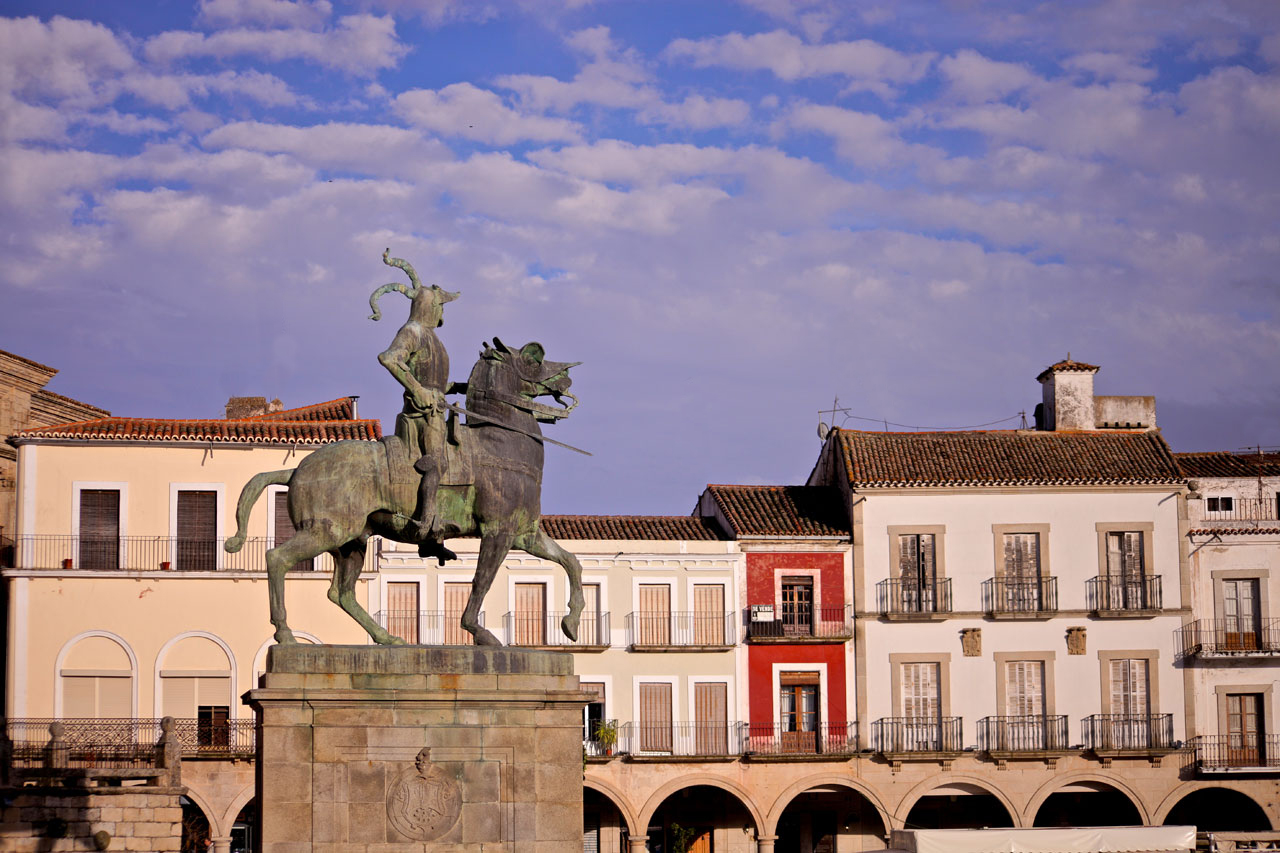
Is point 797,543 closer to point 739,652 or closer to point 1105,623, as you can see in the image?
point 739,652

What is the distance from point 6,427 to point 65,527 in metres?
5.12

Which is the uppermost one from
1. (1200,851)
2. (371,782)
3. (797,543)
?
(797,543)

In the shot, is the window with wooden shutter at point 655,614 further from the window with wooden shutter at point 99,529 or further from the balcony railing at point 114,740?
the window with wooden shutter at point 99,529


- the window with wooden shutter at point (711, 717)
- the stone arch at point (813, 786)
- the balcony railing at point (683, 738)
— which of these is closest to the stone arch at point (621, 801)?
the balcony railing at point (683, 738)

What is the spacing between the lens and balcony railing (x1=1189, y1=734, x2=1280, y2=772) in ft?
163

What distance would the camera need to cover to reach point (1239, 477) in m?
51.8

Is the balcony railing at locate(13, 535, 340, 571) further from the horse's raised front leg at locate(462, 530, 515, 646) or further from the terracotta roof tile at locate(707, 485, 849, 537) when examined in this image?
the horse's raised front leg at locate(462, 530, 515, 646)

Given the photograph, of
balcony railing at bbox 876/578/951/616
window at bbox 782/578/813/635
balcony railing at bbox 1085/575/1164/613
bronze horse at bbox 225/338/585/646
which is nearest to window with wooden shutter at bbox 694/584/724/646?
window at bbox 782/578/813/635

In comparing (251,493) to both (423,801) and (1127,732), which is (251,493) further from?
(1127,732)

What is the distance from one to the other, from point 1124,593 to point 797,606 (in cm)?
907

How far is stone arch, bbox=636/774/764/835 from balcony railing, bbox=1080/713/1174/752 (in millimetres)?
9152

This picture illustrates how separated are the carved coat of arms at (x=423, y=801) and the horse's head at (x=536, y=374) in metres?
3.36

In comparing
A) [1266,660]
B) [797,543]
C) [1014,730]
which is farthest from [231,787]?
[1266,660]

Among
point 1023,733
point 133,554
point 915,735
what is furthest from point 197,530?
point 1023,733
